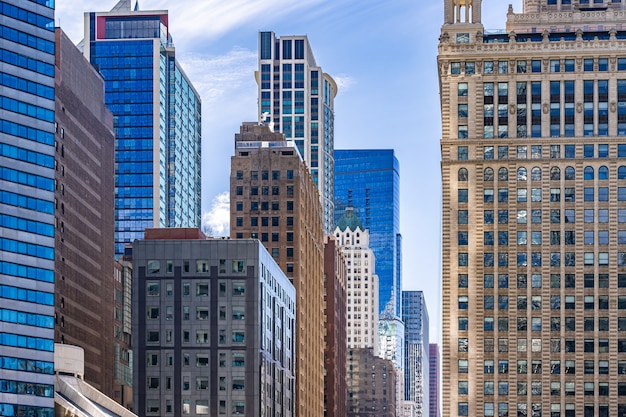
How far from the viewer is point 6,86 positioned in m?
176

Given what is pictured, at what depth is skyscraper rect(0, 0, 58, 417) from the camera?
173 m

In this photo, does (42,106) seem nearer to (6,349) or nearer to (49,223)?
(49,223)

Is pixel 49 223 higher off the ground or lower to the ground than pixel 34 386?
higher

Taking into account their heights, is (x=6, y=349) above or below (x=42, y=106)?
below

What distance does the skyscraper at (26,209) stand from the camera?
17312cm

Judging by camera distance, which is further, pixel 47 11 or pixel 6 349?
pixel 47 11

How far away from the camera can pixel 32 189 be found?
584 feet

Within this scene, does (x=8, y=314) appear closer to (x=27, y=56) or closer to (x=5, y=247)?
(x=5, y=247)

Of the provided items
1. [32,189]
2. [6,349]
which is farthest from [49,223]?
[6,349]

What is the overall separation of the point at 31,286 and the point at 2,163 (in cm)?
1462

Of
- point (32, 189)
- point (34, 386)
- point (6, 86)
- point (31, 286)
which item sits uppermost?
point (6, 86)

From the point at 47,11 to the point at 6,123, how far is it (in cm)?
1599

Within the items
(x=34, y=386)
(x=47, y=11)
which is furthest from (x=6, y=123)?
(x=34, y=386)

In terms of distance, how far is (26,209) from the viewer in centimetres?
17688
